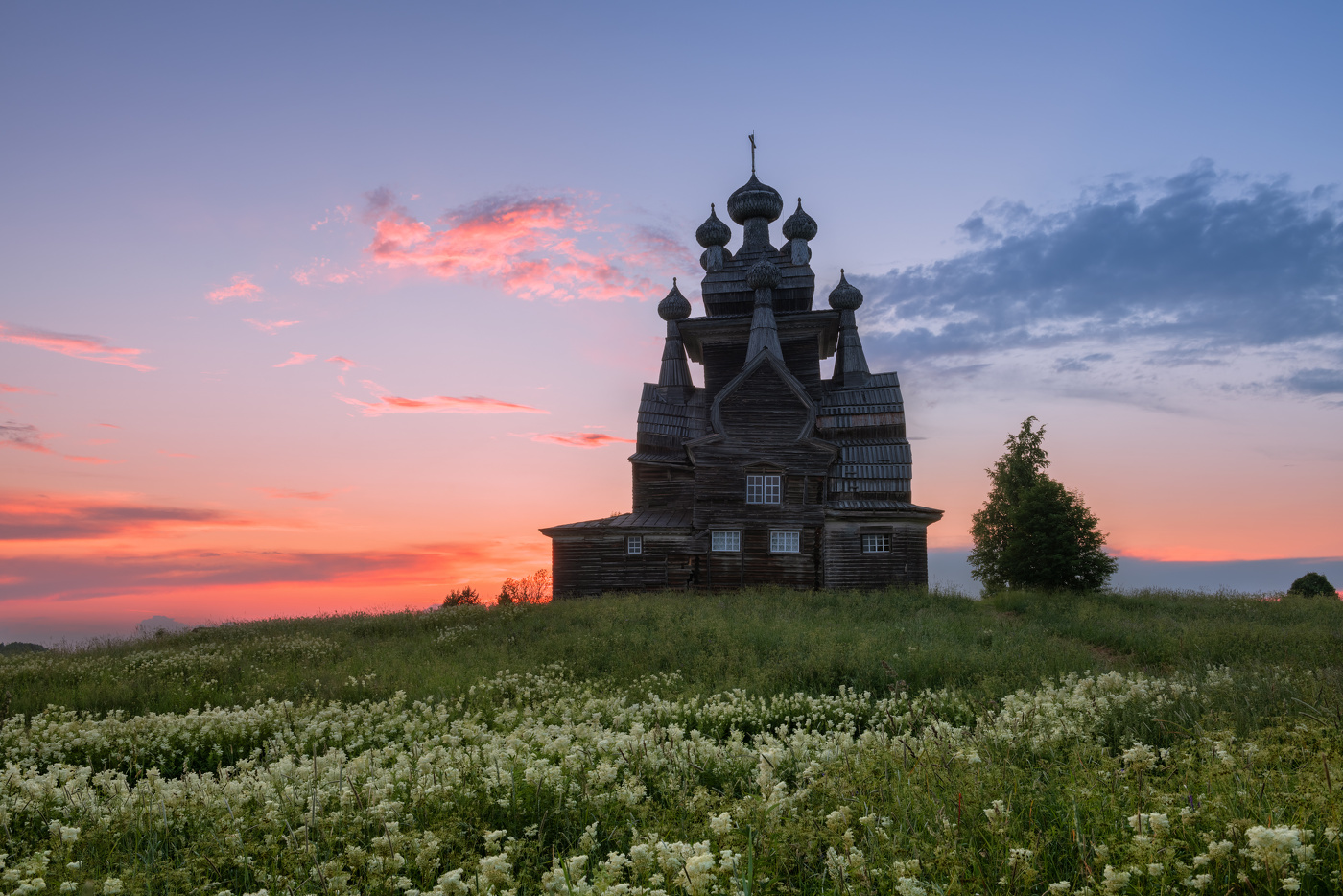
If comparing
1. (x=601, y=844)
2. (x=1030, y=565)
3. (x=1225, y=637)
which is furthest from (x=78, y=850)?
(x=1030, y=565)

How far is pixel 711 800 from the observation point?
4.37 meters

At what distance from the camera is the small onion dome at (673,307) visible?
36625 millimetres

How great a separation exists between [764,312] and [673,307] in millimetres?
5223

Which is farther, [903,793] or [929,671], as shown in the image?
[929,671]

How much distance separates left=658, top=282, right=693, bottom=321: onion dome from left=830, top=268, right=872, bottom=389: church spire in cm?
738

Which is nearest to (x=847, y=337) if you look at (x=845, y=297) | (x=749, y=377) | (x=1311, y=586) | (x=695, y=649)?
(x=845, y=297)

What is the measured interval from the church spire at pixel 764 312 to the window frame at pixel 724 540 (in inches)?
301

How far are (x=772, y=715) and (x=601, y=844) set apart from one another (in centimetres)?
415

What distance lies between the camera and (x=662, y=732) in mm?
5930

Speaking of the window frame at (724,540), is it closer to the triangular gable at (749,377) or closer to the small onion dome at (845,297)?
the triangular gable at (749,377)

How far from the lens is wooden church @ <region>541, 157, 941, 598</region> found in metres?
29.8

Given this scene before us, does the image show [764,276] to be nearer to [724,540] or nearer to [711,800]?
[724,540]

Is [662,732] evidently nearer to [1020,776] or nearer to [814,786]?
[814,786]

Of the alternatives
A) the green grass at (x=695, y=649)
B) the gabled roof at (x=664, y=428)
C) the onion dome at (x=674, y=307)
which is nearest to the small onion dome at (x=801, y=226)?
the onion dome at (x=674, y=307)
